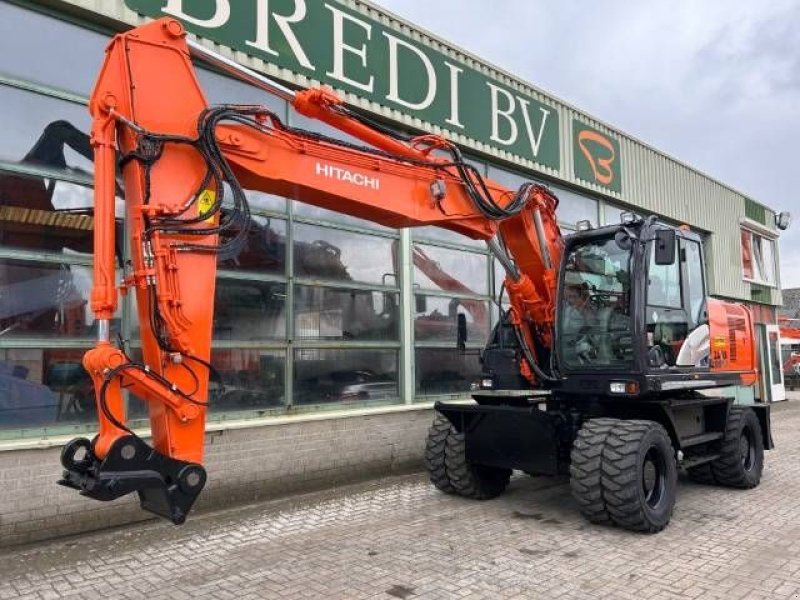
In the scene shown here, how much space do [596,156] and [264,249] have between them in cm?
786

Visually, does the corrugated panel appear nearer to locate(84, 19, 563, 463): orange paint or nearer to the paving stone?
locate(84, 19, 563, 463): orange paint

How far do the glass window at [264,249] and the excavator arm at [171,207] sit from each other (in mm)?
2653

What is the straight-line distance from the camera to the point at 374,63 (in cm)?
876

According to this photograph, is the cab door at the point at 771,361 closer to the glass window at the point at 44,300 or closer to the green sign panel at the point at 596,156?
the green sign panel at the point at 596,156

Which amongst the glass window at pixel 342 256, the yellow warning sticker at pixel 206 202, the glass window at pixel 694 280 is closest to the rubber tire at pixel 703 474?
the glass window at pixel 694 280

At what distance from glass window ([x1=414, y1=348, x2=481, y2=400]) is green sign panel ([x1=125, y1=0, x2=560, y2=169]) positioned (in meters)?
3.31

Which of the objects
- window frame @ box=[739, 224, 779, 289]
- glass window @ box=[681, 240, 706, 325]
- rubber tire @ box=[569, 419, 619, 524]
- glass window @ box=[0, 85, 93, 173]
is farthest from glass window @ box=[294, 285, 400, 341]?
window frame @ box=[739, 224, 779, 289]

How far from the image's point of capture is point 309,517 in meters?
6.52

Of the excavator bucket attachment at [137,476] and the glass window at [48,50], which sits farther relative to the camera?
the glass window at [48,50]

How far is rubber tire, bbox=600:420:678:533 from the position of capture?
5703 mm

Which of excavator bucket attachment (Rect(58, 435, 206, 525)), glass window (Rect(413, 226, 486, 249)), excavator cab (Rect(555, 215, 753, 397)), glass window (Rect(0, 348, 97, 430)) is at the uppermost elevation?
glass window (Rect(413, 226, 486, 249))

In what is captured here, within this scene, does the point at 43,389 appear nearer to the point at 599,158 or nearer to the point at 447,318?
the point at 447,318

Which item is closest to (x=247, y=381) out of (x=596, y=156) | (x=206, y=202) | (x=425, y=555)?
(x=425, y=555)

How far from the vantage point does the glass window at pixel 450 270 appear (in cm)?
970
